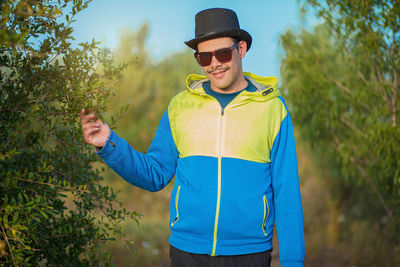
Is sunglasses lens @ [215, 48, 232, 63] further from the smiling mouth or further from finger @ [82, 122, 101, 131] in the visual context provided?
finger @ [82, 122, 101, 131]

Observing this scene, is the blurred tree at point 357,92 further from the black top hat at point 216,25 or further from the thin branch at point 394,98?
the black top hat at point 216,25

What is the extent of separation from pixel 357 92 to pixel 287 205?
358cm

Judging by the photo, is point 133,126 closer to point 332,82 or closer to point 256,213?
point 332,82

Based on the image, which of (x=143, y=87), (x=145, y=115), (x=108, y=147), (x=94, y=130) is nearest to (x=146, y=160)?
(x=108, y=147)

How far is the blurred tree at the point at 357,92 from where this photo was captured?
179 inches

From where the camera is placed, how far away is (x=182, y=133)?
245 cm

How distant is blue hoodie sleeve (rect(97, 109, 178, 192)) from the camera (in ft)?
7.38

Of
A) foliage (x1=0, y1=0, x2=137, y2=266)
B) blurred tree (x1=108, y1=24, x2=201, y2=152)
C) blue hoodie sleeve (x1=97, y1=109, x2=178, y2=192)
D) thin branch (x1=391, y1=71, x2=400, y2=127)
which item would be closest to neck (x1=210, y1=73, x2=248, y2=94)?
blue hoodie sleeve (x1=97, y1=109, x2=178, y2=192)

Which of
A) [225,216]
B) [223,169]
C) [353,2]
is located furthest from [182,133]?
[353,2]

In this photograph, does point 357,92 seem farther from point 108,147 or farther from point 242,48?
point 108,147

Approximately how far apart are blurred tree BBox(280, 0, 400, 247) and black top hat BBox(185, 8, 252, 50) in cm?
260

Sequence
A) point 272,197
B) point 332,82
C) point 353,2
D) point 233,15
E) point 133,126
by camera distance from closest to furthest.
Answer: point 272,197 → point 233,15 → point 353,2 → point 332,82 → point 133,126

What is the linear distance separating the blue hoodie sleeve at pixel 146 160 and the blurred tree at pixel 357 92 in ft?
9.60

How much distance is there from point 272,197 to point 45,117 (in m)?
1.44
